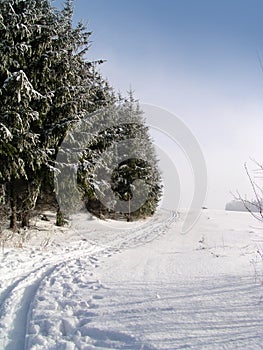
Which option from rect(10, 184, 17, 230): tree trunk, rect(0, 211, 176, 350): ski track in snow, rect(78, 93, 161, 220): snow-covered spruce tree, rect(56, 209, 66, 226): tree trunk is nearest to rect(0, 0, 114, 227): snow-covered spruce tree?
rect(10, 184, 17, 230): tree trunk

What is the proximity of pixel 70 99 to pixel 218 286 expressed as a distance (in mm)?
8093

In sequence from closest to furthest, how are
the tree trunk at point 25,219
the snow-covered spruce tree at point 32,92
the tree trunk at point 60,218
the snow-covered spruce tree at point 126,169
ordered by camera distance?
the snow-covered spruce tree at point 32,92, the tree trunk at point 25,219, the tree trunk at point 60,218, the snow-covered spruce tree at point 126,169

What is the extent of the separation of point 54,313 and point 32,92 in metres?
6.22

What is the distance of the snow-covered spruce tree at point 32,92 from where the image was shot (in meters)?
7.75

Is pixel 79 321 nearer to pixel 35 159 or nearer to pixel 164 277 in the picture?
pixel 164 277

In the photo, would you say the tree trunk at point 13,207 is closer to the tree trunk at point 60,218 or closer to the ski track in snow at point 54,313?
the tree trunk at point 60,218

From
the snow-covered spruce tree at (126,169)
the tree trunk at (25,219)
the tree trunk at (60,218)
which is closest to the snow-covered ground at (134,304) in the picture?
the tree trunk at (25,219)

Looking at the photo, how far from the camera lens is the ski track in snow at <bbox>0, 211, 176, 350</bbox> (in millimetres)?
2934

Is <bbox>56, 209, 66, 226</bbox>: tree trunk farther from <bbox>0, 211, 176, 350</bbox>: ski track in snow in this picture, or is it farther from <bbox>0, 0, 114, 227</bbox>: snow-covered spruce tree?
<bbox>0, 211, 176, 350</bbox>: ski track in snow

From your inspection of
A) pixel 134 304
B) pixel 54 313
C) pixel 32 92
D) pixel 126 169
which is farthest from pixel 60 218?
pixel 134 304

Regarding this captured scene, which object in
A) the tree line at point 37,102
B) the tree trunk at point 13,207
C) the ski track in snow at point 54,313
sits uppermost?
the tree line at point 37,102

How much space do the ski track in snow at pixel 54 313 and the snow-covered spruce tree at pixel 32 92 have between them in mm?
3721

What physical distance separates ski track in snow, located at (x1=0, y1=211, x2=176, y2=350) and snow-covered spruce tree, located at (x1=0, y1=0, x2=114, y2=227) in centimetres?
372

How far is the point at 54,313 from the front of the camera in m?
3.74
